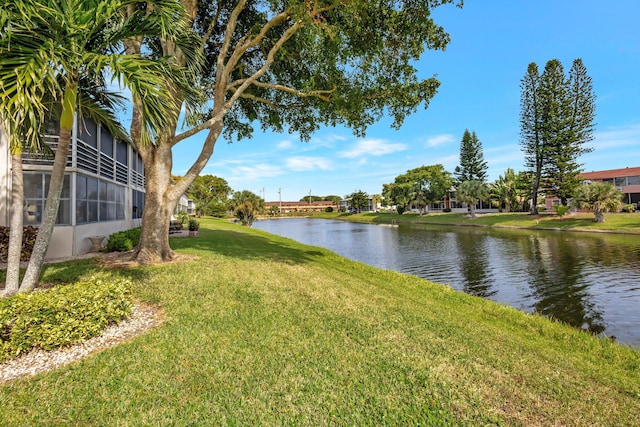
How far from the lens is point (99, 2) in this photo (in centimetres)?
445

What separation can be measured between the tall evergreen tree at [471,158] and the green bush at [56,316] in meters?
62.1

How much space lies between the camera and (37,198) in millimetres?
10555

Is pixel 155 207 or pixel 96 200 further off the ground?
pixel 96 200

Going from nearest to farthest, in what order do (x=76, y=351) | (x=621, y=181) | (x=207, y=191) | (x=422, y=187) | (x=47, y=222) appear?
(x=76, y=351) < (x=47, y=222) < (x=621, y=181) < (x=207, y=191) < (x=422, y=187)

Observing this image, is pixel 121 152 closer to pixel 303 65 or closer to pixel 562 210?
pixel 303 65

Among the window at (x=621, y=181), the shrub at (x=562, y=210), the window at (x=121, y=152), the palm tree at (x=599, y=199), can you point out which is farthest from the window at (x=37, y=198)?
the window at (x=621, y=181)

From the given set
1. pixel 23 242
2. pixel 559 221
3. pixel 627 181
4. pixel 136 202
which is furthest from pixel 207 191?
pixel 627 181

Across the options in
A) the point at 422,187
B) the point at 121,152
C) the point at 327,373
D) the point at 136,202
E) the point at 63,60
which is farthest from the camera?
the point at 422,187

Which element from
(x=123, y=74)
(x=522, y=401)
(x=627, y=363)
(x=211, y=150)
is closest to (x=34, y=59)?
(x=123, y=74)

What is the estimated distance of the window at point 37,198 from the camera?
10445 millimetres

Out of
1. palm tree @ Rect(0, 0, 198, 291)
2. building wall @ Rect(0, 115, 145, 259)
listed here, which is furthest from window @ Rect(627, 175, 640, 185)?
building wall @ Rect(0, 115, 145, 259)

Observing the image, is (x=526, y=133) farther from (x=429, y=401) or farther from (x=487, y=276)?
(x=429, y=401)

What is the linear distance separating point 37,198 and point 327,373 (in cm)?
1229

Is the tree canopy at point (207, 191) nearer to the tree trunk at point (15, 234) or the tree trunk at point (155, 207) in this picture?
the tree trunk at point (155, 207)
